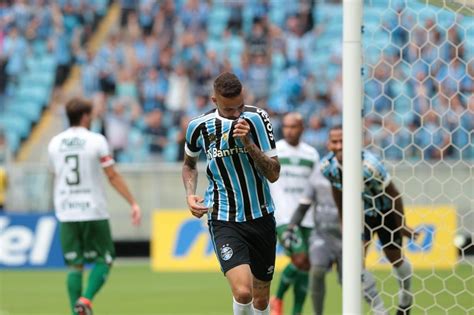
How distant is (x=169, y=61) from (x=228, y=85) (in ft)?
47.9

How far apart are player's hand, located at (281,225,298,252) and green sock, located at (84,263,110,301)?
195 cm

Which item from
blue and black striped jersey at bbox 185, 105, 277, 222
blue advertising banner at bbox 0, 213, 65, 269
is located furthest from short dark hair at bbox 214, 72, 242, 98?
blue advertising banner at bbox 0, 213, 65, 269

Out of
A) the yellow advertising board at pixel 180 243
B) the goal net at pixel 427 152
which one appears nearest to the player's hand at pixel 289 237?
the goal net at pixel 427 152

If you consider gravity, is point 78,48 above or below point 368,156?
above

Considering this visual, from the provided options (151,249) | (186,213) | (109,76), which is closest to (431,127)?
(186,213)

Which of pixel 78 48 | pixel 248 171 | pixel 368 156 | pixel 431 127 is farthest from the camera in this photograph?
pixel 78 48

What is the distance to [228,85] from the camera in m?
7.31

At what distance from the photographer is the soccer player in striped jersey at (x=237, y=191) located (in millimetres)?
7422

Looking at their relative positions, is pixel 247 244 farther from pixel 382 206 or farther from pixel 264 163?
pixel 382 206

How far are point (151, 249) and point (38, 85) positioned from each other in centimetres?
496

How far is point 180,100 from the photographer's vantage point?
2092 cm

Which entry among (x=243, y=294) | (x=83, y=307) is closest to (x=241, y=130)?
(x=243, y=294)

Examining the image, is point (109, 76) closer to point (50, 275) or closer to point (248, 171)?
point (50, 275)

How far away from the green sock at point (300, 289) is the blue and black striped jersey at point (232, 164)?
3.50 m
